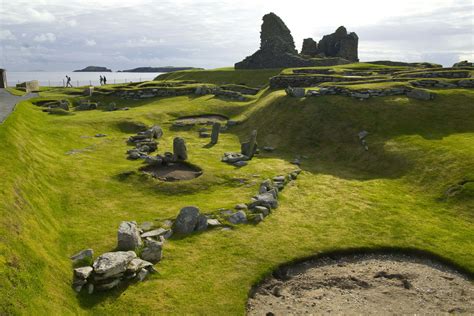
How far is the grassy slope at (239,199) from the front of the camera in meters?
14.2

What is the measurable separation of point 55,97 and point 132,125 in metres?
23.2

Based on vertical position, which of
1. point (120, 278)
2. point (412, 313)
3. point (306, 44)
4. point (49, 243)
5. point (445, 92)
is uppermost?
point (306, 44)

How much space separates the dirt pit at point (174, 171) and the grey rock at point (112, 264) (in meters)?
11.8

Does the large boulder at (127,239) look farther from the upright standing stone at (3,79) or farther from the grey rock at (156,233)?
the upright standing stone at (3,79)

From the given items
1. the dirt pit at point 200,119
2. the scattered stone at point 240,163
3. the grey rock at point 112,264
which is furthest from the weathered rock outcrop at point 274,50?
the grey rock at point 112,264

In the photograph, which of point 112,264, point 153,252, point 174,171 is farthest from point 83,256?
point 174,171

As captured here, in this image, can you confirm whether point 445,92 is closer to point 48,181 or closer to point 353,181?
point 353,181

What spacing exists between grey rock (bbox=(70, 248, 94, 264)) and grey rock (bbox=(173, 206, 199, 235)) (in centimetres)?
472

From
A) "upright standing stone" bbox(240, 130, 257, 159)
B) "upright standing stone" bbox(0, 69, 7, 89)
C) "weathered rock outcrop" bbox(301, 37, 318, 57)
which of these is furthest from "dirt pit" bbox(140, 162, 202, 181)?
"weathered rock outcrop" bbox(301, 37, 318, 57)

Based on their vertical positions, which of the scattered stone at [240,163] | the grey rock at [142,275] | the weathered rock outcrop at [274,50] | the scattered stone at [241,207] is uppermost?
the weathered rock outcrop at [274,50]

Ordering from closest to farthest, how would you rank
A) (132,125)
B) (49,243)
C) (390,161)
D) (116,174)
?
1. (49,243)
2. (116,174)
3. (390,161)
4. (132,125)

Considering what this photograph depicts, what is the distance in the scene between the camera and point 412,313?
1433 centimetres

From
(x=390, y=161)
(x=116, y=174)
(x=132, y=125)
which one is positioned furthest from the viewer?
(x=132, y=125)

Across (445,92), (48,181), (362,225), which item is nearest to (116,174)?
(48,181)
